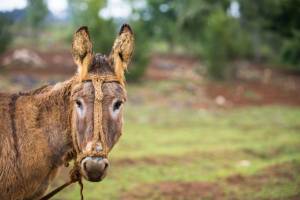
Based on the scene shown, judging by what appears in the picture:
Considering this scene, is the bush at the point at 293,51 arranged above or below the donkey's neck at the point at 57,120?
above

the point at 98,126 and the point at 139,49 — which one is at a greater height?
the point at 139,49

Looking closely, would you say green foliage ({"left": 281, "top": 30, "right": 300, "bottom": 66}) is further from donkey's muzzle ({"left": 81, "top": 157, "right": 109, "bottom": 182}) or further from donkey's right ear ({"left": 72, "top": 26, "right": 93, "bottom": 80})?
donkey's muzzle ({"left": 81, "top": 157, "right": 109, "bottom": 182})

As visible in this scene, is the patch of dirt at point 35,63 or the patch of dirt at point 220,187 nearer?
the patch of dirt at point 220,187

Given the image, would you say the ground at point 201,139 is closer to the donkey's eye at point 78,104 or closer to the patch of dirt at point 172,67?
the patch of dirt at point 172,67

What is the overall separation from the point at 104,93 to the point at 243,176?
7.07 metres

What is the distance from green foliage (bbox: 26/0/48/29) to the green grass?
812 inches

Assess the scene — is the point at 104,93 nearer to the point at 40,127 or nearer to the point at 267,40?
the point at 40,127

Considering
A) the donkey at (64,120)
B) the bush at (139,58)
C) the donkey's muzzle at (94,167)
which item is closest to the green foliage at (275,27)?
the bush at (139,58)

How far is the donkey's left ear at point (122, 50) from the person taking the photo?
5.03 meters

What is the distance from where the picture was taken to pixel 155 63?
39.6m

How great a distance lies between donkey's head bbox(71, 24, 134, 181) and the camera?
4.41 meters

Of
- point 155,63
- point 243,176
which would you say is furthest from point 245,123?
point 155,63

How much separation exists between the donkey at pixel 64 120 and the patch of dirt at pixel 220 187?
4.73 m

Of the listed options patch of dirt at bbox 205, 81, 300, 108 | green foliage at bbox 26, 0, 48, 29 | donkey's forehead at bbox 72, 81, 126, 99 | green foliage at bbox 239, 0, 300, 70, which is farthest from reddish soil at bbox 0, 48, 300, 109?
donkey's forehead at bbox 72, 81, 126, 99
